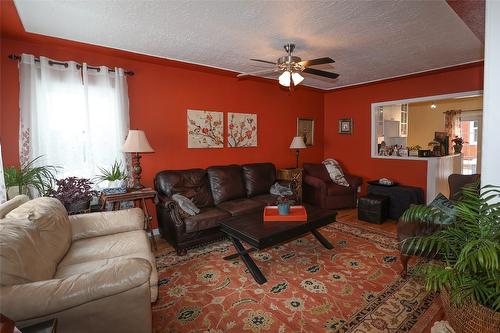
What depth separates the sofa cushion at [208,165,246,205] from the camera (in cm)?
388

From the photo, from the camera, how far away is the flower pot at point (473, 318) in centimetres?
129

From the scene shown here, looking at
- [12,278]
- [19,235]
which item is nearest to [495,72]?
[12,278]

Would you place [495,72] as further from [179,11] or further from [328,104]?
[328,104]

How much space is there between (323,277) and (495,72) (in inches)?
82.0

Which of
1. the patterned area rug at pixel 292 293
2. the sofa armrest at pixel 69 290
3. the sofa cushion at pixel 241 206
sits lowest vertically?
the patterned area rug at pixel 292 293

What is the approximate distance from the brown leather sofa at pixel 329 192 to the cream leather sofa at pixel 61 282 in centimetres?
348

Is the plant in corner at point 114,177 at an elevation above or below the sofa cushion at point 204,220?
above

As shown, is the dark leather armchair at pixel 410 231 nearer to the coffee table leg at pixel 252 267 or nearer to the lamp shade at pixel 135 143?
the coffee table leg at pixel 252 267

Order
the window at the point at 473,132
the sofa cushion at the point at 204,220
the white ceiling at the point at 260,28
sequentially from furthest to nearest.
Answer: the window at the point at 473,132 < the sofa cushion at the point at 204,220 < the white ceiling at the point at 260,28

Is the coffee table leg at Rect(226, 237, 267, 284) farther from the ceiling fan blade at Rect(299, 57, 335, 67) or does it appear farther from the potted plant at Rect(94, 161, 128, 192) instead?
the ceiling fan blade at Rect(299, 57, 335, 67)

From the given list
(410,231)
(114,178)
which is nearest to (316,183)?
(410,231)

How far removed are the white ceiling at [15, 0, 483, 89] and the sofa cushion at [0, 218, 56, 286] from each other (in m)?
1.77

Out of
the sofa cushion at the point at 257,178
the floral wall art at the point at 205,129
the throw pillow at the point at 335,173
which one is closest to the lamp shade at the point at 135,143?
the floral wall art at the point at 205,129

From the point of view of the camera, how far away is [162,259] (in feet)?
9.62
